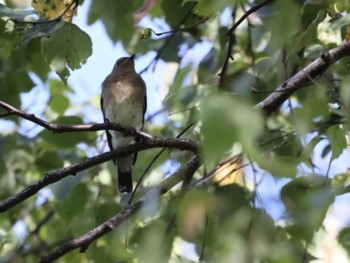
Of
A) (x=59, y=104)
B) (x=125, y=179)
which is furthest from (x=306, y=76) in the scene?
(x=59, y=104)

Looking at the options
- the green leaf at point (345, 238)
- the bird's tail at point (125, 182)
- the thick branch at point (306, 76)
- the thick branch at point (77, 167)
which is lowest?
the bird's tail at point (125, 182)

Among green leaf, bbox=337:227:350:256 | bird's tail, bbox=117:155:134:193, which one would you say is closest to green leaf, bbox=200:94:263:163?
green leaf, bbox=337:227:350:256

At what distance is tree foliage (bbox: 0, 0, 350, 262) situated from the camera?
1384mm

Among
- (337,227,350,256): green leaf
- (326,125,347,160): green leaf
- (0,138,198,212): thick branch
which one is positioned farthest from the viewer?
(0,138,198,212): thick branch

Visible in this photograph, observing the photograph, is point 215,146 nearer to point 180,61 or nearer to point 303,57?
point 303,57

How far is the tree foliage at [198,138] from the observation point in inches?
54.5

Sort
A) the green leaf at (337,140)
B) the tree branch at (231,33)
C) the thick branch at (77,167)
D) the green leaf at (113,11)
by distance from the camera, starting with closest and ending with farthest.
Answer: the tree branch at (231,33), the green leaf at (337,140), the thick branch at (77,167), the green leaf at (113,11)

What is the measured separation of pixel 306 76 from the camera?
2502mm

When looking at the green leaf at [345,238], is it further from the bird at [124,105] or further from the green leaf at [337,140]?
the bird at [124,105]

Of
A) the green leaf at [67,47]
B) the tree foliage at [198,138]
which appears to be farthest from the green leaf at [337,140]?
the green leaf at [67,47]

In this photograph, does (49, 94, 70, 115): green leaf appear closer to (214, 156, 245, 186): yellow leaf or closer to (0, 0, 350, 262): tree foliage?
(0, 0, 350, 262): tree foliage

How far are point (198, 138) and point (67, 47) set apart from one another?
72 cm

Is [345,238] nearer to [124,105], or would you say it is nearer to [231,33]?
[231,33]

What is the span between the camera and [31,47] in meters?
3.97
